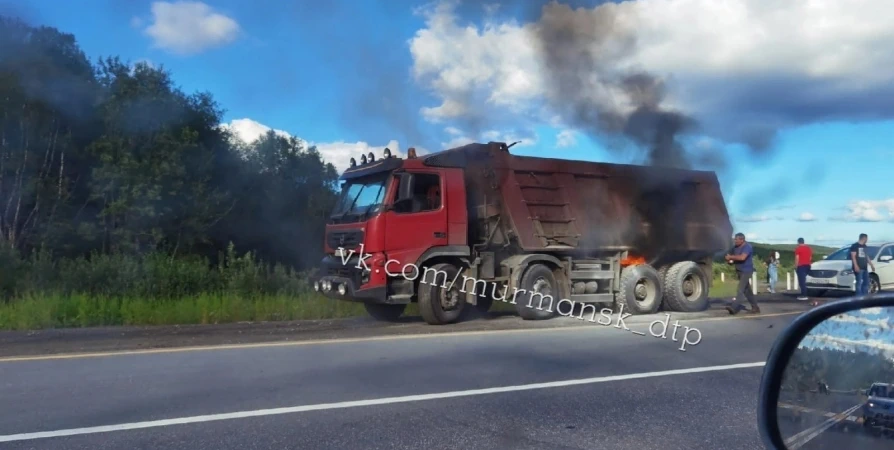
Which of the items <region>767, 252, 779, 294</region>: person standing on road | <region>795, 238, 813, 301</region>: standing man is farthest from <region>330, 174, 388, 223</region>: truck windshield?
<region>767, 252, 779, 294</region>: person standing on road

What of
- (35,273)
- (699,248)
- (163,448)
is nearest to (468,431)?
(163,448)

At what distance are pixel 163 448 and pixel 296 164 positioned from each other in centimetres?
2605

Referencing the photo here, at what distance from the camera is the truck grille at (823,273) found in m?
19.8

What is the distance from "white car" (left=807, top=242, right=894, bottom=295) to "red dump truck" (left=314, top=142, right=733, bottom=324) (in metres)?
6.55

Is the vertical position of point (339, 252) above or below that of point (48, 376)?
above

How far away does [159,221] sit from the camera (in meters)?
23.2

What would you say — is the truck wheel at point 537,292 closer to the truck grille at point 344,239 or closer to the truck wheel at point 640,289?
the truck wheel at point 640,289

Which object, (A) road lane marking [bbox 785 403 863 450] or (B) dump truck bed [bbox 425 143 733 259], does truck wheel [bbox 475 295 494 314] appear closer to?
(B) dump truck bed [bbox 425 143 733 259]

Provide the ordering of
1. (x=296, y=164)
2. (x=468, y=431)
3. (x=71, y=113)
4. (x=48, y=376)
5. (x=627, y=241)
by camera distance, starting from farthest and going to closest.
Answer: (x=296, y=164) < (x=71, y=113) < (x=627, y=241) < (x=48, y=376) < (x=468, y=431)

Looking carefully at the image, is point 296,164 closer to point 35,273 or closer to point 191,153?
point 191,153

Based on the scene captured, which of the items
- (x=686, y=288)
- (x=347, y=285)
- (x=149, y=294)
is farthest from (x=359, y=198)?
(x=686, y=288)

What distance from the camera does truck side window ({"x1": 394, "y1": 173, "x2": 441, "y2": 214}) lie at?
39.0 feet

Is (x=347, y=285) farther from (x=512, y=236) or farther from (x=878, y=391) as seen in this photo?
(x=878, y=391)

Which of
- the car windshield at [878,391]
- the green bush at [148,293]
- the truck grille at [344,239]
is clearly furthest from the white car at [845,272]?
the car windshield at [878,391]
